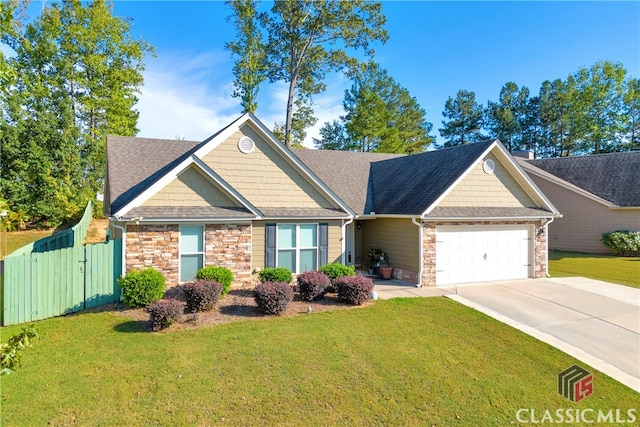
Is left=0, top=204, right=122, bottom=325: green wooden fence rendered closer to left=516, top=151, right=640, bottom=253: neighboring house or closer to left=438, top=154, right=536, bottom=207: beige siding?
left=438, top=154, right=536, bottom=207: beige siding

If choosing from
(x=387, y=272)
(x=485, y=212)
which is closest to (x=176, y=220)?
(x=387, y=272)

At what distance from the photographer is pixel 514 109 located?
4834 centimetres

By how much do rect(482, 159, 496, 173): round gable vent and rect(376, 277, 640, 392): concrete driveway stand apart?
448 centimetres

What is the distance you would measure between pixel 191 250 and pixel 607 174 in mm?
26325

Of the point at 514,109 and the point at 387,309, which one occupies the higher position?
the point at 514,109

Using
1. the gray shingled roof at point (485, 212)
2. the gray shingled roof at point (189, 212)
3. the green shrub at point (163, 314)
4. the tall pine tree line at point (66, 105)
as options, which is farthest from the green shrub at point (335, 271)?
the tall pine tree line at point (66, 105)

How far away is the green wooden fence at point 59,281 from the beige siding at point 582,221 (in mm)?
25067

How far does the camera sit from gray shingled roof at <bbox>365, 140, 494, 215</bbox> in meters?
13.8

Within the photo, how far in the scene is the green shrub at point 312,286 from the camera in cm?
1068

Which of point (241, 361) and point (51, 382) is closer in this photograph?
point (51, 382)

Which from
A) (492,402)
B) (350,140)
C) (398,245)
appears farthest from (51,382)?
(350,140)

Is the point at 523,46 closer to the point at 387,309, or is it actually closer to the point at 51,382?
the point at 387,309

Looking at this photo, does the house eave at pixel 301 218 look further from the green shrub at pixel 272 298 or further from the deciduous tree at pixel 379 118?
the deciduous tree at pixel 379 118

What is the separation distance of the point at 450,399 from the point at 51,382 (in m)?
6.68
